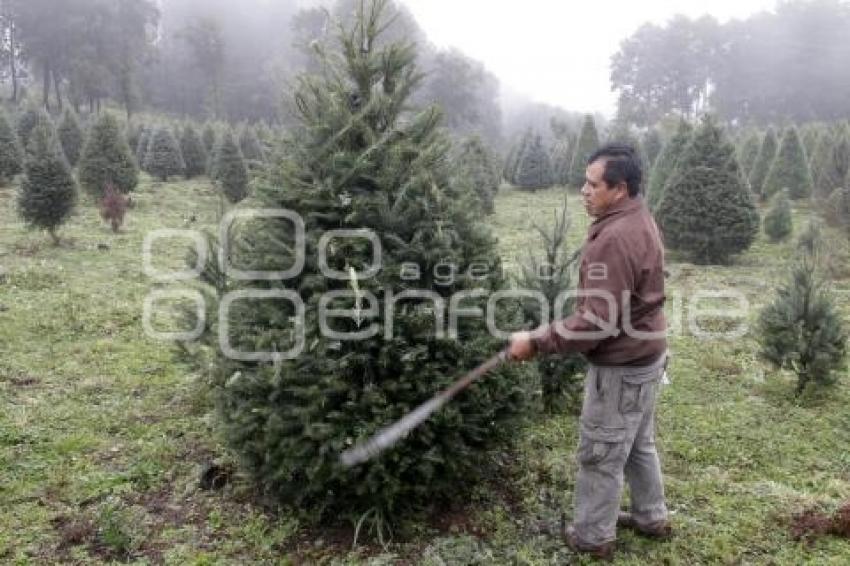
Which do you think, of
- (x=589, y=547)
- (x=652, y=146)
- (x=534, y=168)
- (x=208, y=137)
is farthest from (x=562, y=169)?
(x=589, y=547)

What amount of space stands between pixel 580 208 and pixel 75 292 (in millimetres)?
18881

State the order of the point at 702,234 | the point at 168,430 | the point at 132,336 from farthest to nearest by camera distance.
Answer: the point at 702,234 → the point at 132,336 → the point at 168,430

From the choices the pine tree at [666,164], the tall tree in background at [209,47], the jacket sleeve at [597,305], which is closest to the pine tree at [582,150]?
the pine tree at [666,164]

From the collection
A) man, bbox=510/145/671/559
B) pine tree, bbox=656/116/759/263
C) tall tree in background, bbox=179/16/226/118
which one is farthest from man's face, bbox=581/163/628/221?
tall tree in background, bbox=179/16/226/118

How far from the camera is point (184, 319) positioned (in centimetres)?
593

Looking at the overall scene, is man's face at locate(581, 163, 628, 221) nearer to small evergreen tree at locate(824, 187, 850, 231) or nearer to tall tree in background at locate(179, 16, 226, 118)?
small evergreen tree at locate(824, 187, 850, 231)

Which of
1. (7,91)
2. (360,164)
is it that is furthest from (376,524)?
(7,91)

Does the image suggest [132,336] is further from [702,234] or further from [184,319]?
[702,234]

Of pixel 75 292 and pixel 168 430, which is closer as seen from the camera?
pixel 168 430

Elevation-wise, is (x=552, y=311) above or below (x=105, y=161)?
below

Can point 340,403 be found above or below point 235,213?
below

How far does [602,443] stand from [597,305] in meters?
0.89

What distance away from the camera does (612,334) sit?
3730mm

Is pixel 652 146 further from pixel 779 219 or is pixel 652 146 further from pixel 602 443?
pixel 602 443
